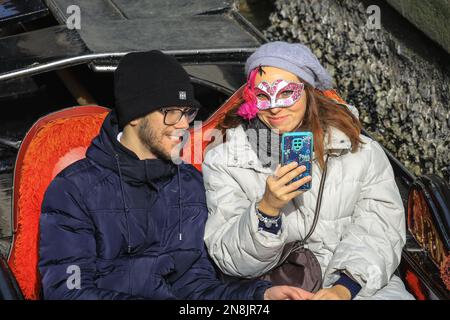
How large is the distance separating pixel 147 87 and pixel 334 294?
1039 millimetres

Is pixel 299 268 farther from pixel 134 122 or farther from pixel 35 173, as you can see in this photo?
pixel 35 173

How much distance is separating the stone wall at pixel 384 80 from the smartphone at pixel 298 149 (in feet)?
7.15

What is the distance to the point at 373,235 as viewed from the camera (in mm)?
3174

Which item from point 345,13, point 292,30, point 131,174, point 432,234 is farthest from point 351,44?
point 131,174

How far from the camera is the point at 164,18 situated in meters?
4.32

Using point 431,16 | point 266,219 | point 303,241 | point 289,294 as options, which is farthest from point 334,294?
point 431,16

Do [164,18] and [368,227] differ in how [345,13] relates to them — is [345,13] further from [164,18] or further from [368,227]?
[368,227]

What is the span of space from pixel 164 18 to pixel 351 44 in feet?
6.10

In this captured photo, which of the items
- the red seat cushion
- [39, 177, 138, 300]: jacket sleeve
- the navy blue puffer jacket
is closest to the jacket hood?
the navy blue puffer jacket

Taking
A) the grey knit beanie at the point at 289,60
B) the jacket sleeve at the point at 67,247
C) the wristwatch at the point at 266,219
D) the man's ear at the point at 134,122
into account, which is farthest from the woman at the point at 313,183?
the jacket sleeve at the point at 67,247

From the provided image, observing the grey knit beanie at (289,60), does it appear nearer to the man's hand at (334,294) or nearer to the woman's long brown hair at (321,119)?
the woman's long brown hair at (321,119)

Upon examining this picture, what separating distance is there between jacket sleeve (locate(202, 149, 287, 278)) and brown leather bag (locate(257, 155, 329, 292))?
0.23ft

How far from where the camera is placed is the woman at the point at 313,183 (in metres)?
3.09

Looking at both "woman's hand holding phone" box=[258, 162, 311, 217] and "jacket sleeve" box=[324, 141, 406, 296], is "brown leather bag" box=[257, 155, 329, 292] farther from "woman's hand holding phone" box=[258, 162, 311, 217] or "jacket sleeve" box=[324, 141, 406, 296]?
"woman's hand holding phone" box=[258, 162, 311, 217]
